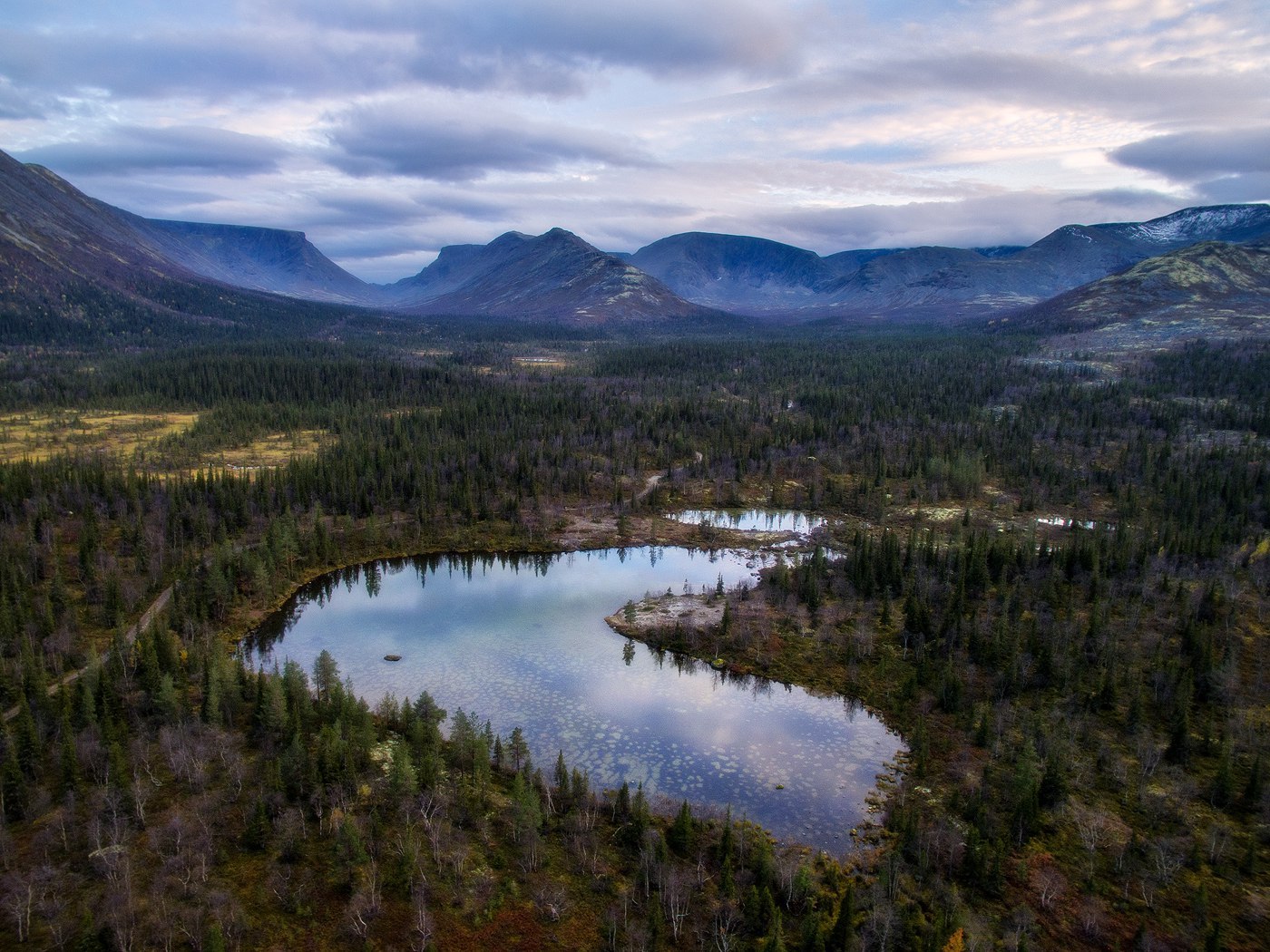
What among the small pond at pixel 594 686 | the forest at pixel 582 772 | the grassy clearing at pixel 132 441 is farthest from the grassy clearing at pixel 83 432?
the small pond at pixel 594 686

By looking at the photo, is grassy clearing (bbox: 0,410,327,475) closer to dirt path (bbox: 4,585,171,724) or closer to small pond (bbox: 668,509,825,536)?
dirt path (bbox: 4,585,171,724)

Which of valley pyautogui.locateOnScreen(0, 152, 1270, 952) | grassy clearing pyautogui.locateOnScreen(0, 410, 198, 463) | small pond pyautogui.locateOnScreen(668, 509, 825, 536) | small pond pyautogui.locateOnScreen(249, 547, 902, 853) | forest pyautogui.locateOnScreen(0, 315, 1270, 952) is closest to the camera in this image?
forest pyautogui.locateOnScreen(0, 315, 1270, 952)

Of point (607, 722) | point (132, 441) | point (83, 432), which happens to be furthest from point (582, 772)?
point (83, 432)

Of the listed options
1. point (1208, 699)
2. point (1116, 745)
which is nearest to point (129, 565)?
point (1116, 745)

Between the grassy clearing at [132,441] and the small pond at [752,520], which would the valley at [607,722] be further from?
the grassy clearing at [132,441]

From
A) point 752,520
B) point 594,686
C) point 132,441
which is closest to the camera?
point 594,686

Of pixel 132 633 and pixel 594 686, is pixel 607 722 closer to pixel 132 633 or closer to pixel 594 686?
pixel 594 686

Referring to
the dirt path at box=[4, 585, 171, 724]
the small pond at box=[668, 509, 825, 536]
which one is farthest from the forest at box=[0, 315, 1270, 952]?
the small pond at box=[668, 509, 825, 536]
